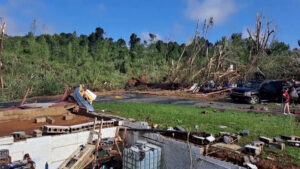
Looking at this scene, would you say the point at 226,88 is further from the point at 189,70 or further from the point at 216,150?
the point at 216,150

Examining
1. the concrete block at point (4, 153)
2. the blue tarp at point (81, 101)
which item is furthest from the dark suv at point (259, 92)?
the concrete block at point (4, 153)

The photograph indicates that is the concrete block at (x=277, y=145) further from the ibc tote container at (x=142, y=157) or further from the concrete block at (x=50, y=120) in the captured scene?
the concrete block at (x=50, y=120)

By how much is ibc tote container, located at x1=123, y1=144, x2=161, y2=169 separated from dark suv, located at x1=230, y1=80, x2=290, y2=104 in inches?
420

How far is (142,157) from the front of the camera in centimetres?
601

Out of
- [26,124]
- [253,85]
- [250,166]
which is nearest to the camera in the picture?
[250,166]

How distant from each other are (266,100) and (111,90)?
44.5 ft

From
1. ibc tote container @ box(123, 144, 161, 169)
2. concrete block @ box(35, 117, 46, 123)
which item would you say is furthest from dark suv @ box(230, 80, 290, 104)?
concrete block @ box(35, 117, 46, 123)

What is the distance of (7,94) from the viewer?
17469mm

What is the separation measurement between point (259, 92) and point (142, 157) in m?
12.1

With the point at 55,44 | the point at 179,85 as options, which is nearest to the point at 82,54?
the point at 55,44

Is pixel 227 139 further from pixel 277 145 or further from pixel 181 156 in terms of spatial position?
pixel 181 156

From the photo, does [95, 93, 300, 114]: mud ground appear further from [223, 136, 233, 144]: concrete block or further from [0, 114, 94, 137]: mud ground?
[0, 114, 94, 137]: mud ground

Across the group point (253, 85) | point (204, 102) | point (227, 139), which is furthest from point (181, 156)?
point (253, 85)

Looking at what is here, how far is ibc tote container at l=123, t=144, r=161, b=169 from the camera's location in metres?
6.02
